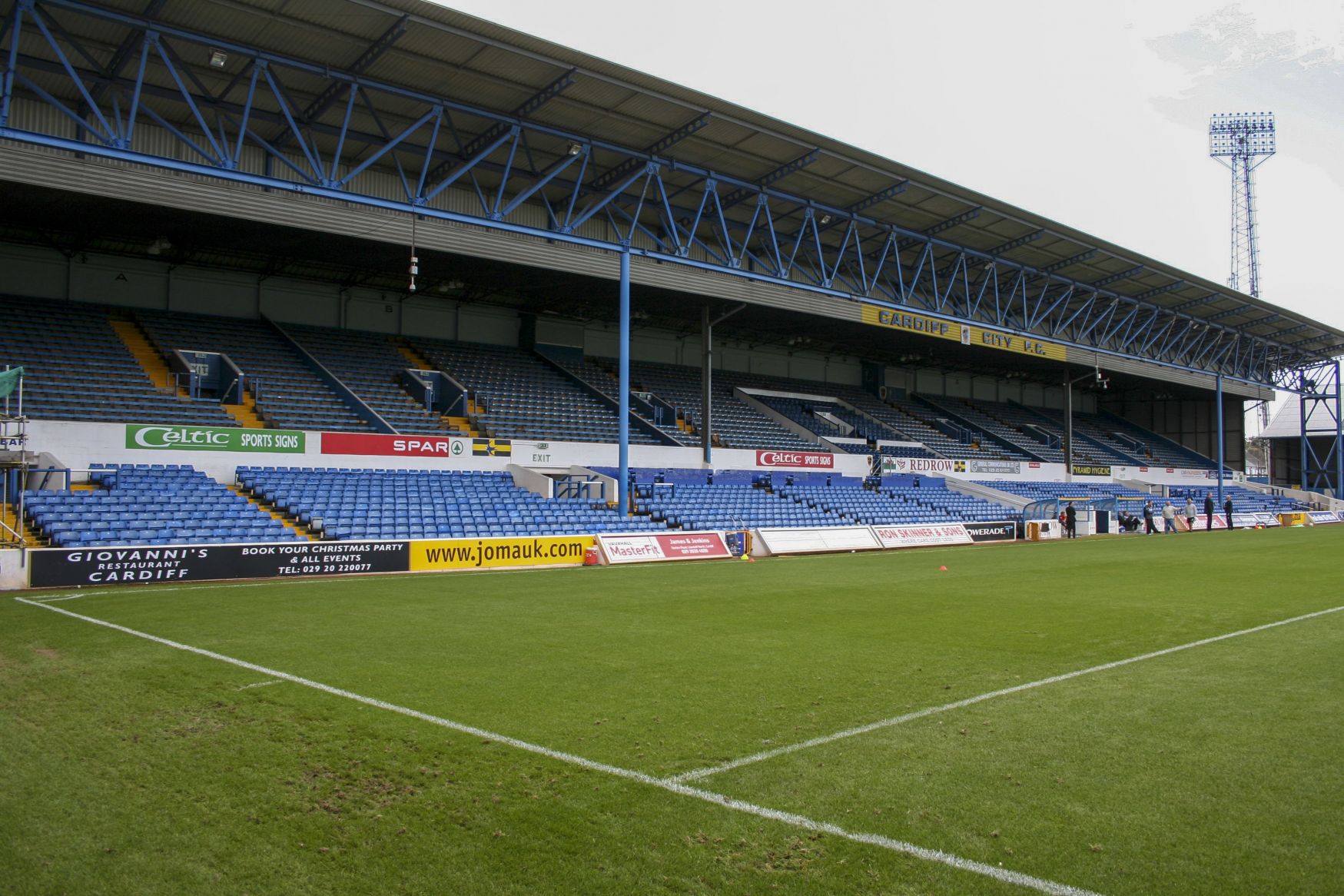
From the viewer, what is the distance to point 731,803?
16.9ft

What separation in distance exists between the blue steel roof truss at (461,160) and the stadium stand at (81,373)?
549cm

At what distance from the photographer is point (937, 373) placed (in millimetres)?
56094

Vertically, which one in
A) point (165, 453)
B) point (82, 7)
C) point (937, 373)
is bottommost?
point (165, 453)

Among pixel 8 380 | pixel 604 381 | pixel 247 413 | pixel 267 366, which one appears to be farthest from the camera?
pixel 604 381

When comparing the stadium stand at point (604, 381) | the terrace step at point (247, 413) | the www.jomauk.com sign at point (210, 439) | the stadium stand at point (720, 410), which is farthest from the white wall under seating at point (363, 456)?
the stadium stand at point (604, 381)

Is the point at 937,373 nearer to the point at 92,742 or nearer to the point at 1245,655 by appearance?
the point at 1245,655

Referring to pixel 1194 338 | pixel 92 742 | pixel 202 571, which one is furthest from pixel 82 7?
pixel 1194 338

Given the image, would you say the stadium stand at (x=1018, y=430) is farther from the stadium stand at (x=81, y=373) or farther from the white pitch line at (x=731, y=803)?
the white pitch line at (x=731, y=803)

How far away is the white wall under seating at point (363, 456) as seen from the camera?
71.2ft

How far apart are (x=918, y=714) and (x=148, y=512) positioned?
18.6 m

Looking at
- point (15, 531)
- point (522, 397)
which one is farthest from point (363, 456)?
point (15, 531)

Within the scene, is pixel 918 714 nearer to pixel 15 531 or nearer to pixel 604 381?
pixel 15 531

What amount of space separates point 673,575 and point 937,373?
40273 mm

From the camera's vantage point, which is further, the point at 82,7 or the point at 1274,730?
the point at 82,7
